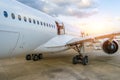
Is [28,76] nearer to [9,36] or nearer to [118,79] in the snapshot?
[9,36]

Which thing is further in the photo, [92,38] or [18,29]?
[92,38]

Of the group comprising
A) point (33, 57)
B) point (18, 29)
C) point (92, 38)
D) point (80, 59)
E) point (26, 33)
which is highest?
point (18, 29)

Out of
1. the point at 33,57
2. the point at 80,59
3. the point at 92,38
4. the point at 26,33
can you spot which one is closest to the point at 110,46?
the point at 80,59

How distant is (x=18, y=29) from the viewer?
5.79m

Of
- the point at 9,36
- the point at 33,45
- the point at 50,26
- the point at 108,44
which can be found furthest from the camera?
the point at 108,44

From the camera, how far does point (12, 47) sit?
5707 mm

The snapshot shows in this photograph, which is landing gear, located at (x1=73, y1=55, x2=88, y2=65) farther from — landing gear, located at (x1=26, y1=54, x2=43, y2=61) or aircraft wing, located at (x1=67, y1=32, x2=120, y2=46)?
landing gear, located at (x1=26, y1=54, x2=43, y2=61)

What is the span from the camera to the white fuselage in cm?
524

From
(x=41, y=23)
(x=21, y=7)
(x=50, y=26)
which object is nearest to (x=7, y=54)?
(x=21, y=7)

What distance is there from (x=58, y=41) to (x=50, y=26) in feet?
3.34

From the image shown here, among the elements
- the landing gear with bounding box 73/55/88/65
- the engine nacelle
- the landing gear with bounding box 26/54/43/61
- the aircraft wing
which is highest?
the aircraft wing

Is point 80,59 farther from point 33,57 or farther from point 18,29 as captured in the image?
point 18,29

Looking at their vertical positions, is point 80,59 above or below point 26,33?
below

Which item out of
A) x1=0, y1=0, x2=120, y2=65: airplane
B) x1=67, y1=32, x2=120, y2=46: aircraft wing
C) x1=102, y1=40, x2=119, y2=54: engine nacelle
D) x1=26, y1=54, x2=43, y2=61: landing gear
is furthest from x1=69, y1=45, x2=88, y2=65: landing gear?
x1=26, y1=54, x2=43, y2=61: landing gear
